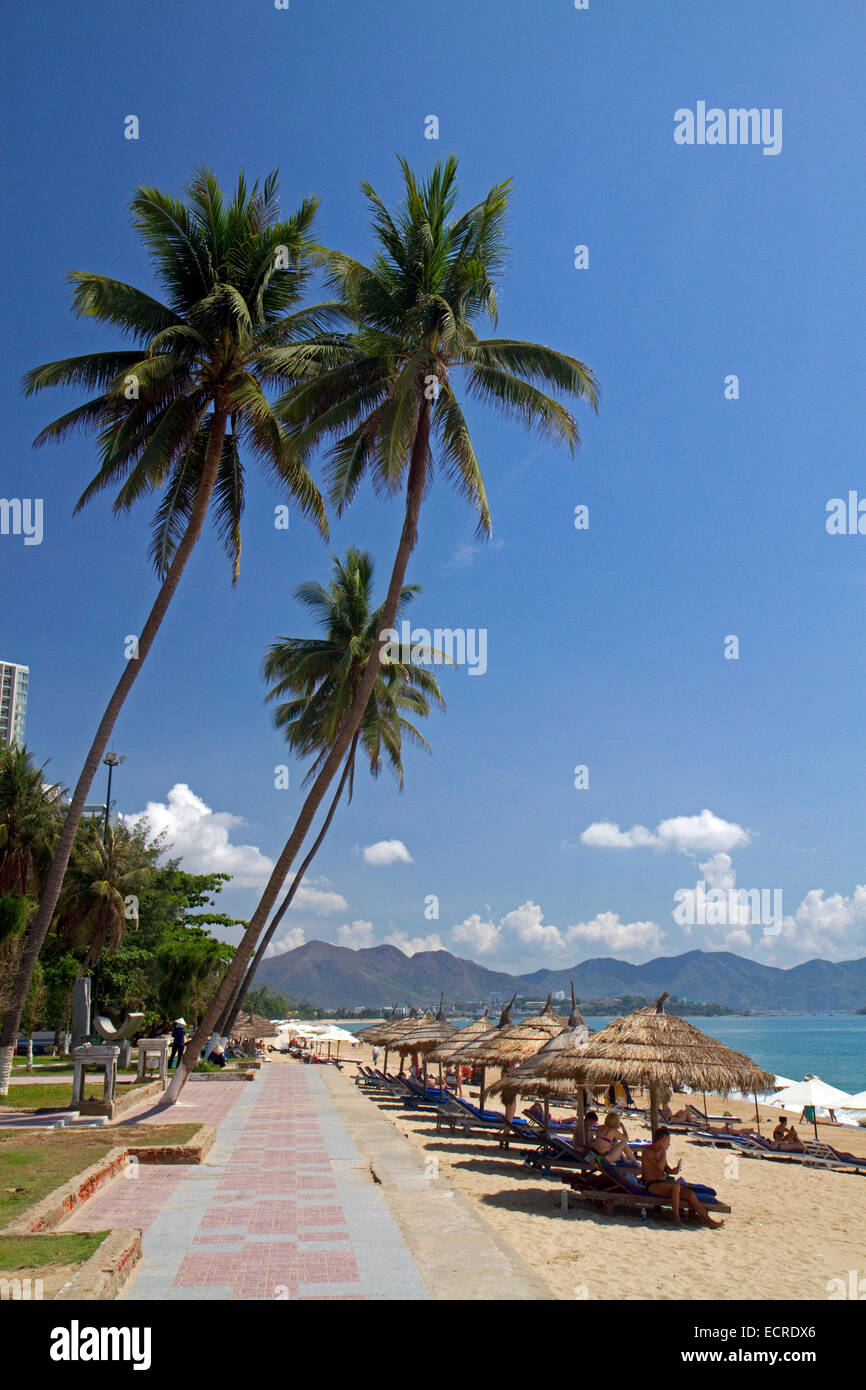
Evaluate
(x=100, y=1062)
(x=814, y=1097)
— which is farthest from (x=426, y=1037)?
(x=814, y=1097)

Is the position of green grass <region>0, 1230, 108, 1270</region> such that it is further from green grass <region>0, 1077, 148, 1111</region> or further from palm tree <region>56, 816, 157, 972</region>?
palm tree <region>56, 816, 157, 972</region>

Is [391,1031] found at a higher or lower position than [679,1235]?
lower

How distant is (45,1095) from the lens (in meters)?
18.0

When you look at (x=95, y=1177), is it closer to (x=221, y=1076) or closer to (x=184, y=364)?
(x=184, y=364)

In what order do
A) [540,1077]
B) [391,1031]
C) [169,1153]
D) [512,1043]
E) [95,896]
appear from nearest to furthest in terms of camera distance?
[169,1153] < [540,1077] < [512,1043] < [391,1031] < [95,896]

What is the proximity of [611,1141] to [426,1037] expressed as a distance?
1061 centimetres

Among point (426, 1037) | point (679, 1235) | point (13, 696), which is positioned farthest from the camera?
point (13, 696)

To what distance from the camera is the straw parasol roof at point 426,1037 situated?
74.4 ft

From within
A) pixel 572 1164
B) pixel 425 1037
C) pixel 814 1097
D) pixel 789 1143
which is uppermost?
pixel 572 1164

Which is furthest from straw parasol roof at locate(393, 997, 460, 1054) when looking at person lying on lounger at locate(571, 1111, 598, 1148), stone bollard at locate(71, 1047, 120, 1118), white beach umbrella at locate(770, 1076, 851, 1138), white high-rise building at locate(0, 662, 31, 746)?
white high-rise building at locate(0, 662, 31, 746)

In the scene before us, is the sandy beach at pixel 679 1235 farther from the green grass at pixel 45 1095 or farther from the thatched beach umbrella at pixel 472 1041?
the green grass at pixel 45 1095

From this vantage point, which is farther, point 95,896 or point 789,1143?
point 95,896
